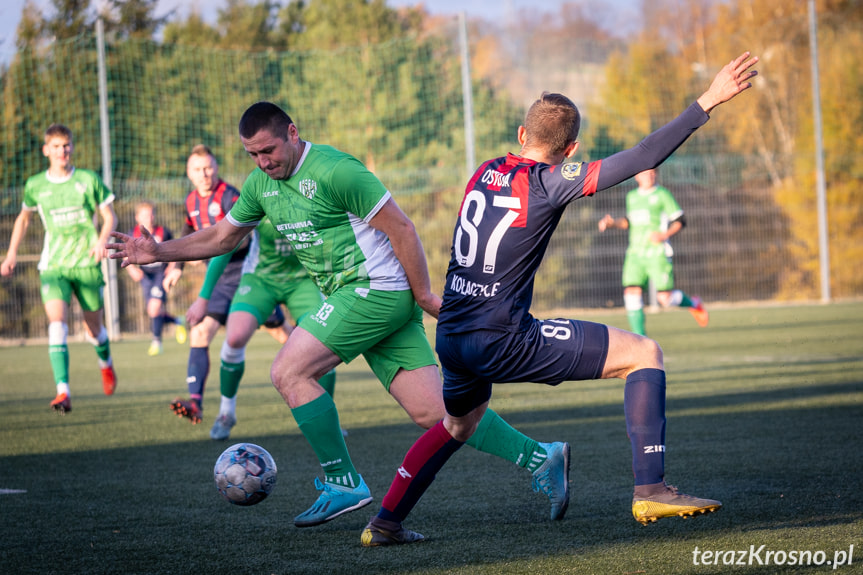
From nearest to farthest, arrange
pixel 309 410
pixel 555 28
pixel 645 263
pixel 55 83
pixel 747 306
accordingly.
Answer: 1. pixel 309 410
2. pixel 645 263
3. pixel 55 83
4. pixel 747 306
5. pixel 555 28

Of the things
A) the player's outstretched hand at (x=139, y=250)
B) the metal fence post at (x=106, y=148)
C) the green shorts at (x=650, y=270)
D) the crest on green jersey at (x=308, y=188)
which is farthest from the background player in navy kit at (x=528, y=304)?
the metal fence post at (x=106, y=148)

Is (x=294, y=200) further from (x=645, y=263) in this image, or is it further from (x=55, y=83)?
(x=55, y=83)

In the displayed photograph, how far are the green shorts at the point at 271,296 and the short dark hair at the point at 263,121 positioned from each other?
2961 millimetres

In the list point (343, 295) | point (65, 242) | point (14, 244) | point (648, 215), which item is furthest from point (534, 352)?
point (648, 215)

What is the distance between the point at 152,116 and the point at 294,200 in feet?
60.9

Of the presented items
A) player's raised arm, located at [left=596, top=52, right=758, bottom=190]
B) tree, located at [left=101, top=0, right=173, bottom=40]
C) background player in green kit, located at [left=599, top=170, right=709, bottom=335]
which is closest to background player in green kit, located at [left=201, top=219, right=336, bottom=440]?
player's raised arm, located at [left=596, top=52, right=758, bottom=190]

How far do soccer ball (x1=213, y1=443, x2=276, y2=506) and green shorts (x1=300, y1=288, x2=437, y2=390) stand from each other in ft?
2.15

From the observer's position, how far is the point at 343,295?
14.5ft

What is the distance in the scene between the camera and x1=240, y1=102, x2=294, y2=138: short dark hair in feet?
14.0

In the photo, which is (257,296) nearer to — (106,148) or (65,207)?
(65,207)

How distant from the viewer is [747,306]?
867 inches

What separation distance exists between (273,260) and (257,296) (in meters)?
0.29

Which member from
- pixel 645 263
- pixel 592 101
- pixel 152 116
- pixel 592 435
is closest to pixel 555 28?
pixel 592 101

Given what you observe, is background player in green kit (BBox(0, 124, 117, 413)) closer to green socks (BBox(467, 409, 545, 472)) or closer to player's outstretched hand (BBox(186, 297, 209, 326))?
player's outstretched hand (BBox(186, 297, 209, 326))
